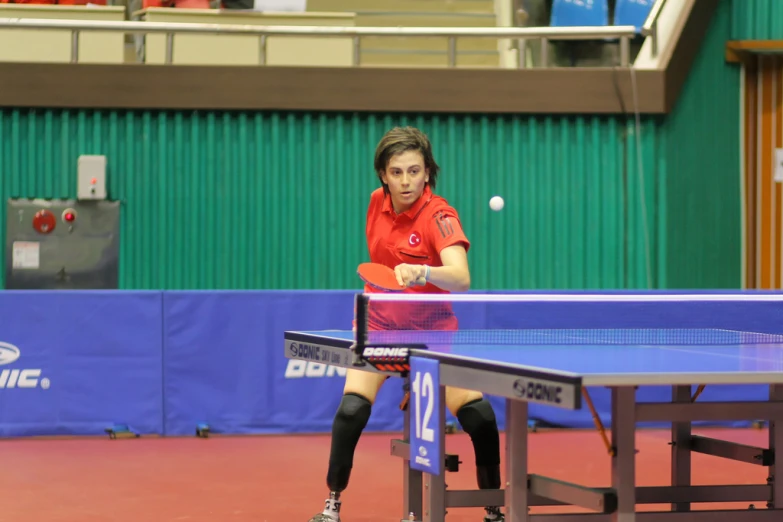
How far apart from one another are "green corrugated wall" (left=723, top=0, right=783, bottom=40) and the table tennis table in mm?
6288

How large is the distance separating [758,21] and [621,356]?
7759 millimetres

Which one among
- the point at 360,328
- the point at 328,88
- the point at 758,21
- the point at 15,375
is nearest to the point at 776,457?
the point at 360,328

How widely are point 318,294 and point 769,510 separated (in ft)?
13.9

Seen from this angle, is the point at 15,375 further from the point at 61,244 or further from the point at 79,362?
the point at 61,244

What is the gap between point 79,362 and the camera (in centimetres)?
774

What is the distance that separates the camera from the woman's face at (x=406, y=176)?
4.77 meters

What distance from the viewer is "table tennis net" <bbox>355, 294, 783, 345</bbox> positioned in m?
4.31

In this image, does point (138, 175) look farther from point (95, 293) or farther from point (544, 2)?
point (544, 2)

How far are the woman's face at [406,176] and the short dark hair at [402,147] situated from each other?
0.02 metres

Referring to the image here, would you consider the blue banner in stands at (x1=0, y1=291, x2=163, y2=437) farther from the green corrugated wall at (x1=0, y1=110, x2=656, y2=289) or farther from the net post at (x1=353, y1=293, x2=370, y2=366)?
the net post at (x1=353, y1=293, x2=370, y2=366)

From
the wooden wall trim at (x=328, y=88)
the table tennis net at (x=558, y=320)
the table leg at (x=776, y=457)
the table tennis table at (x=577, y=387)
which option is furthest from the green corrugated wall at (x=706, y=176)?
the table leg at (x=776, y=457)

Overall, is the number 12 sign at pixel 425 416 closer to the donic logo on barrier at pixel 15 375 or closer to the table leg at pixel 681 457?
the table leg at pixel 681 457

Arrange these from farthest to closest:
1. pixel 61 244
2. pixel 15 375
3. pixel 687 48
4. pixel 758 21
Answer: pixel 758 21
pixel 687 48
pixel 61 244
pixel 15 375

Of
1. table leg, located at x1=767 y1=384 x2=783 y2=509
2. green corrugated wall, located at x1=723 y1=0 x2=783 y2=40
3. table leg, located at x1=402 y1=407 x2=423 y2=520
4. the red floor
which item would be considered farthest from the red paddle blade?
green corrugated wall, located at x1=723 y1=0 x2=783 y2=40
